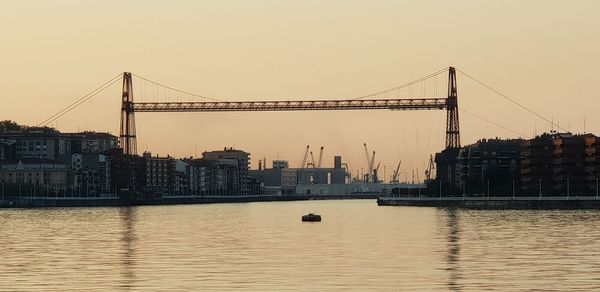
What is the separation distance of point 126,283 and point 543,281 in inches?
524

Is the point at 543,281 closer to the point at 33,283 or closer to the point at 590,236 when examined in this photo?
the point at 33,283

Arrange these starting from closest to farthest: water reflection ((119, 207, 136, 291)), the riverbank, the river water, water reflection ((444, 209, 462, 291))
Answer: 1. water reflection ((444, 209, 462, 291))
2. the river water
3. water reflection ((119, 207, 136, 291))
4. the riverbank

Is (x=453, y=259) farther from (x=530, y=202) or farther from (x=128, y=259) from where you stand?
(x=530, y=202)

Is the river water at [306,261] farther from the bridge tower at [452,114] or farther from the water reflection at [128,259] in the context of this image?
the bridge tower at [452,114]

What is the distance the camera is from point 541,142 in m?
200

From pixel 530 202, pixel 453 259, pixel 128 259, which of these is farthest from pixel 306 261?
pixel 530 202

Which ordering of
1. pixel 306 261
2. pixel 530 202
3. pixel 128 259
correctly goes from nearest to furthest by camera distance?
pixel 306 261, pixel 128 259, pixel 530 202

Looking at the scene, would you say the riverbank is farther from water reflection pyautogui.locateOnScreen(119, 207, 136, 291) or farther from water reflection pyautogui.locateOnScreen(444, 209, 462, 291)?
water reflection pyautogui.locateOnScreen(119, 207, 136, 291)

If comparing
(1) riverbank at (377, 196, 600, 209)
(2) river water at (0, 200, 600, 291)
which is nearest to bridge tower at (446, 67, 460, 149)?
(1) riverbank at (377, 196, 600, 209)

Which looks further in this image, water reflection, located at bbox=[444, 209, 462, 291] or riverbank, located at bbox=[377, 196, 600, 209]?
riverbank, located at bbox=[377, 196, 600, 209]

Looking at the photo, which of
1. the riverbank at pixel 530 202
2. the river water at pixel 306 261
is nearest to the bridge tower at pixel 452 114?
the riverbank at pixel 530 202

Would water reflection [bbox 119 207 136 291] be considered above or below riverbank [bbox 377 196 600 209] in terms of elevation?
below

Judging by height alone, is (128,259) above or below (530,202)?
below

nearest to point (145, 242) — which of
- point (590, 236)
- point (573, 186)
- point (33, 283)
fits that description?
point (590, 236)
